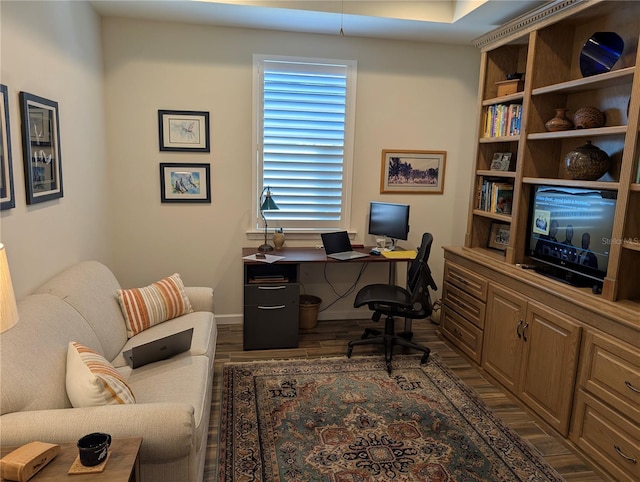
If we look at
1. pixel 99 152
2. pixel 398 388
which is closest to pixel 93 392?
pixel 398 388

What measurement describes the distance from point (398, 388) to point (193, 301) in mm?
1579

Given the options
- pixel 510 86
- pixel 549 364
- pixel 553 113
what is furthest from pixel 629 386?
pixel 510 86

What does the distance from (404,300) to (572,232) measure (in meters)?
1.24

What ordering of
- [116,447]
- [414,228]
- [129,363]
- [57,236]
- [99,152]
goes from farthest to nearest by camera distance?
[414,228], [99,152], [57,236], [129,363], [116,447]

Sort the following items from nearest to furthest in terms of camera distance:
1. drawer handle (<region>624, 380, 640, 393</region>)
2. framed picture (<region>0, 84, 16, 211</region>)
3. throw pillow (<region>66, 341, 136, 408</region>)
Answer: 1. throw pillow (<region>66, 341, 136, 408</region>)
2. framed picture (<region>0, 84, 16, 211</region>)
3. drawer handle (<region>624, 380, 640, 393</region>)

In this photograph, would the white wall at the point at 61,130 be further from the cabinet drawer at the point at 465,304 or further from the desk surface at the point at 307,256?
the cabinet drawer at the point at 465,304

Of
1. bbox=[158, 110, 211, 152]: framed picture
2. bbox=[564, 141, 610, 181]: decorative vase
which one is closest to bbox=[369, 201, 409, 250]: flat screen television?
bbox=[564, 141, 610, 181]: decorative vase

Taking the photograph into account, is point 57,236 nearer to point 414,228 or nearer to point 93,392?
point 93,392

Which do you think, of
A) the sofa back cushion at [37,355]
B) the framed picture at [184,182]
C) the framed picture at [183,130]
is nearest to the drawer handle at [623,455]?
the sofa back cushion at [37,355]

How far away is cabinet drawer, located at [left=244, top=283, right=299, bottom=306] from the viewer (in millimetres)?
3627

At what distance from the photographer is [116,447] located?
1.56m

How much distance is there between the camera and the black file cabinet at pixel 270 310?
12.0 feet

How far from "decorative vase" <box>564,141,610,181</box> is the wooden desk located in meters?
1.76

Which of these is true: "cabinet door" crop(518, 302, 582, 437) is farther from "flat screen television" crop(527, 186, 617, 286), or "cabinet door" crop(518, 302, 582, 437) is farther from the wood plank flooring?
"flat screen television" crop(527, 186, 617, 286)
